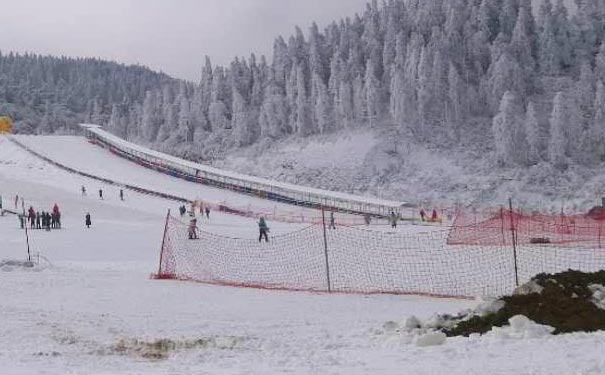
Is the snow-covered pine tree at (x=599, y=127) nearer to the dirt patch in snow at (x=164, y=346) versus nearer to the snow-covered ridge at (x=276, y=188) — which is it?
the snow-covered ridge at (x=276, y=188)

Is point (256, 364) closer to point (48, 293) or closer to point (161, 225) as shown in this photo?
point (48, 293)

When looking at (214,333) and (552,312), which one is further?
(214,333)

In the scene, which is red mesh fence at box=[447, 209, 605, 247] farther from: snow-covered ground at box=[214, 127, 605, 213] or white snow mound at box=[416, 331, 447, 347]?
snow-covered ground at box=[214, 127, 605, 213]

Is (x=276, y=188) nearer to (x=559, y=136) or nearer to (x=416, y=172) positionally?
(x=416, y=172)

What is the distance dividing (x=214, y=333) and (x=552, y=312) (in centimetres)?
446

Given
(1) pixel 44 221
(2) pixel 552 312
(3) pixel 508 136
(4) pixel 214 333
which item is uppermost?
(3) pixel 508 136

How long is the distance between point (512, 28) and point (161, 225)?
88.4 meters

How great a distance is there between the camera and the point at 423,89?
294 feet

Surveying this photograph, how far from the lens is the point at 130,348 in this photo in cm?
841

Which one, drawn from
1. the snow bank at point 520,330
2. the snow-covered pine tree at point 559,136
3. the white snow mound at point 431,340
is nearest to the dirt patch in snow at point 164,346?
the white snow mound at point 431,340

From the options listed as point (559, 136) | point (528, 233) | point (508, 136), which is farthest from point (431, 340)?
point (508, 136)

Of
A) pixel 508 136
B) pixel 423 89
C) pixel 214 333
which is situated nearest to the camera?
pixel 214 333

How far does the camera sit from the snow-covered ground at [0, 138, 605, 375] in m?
6.87

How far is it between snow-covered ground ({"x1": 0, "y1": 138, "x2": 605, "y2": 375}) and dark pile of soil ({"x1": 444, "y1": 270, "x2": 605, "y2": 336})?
14.4 inches
